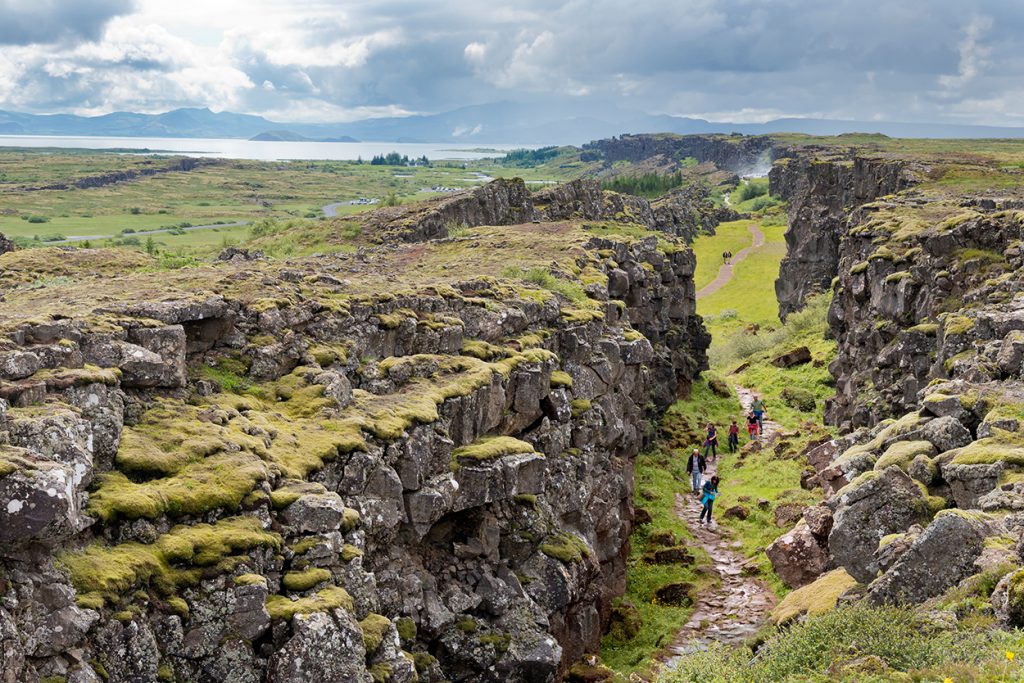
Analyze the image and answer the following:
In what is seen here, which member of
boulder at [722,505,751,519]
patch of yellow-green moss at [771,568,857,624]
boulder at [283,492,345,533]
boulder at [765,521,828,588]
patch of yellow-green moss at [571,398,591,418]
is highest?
boulder at [283,492,345,533]

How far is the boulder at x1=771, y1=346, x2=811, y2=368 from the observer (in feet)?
314

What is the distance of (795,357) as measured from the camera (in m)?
96.4

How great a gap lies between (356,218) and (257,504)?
67528mm

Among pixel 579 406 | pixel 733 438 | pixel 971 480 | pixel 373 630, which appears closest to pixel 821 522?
pixel 971 480

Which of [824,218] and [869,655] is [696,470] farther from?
[824,218]

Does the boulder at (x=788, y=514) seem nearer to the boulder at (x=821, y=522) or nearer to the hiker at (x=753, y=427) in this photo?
the boulder at (x=821, y=522)

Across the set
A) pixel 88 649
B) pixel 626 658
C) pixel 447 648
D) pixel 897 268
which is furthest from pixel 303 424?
pixel 897 268

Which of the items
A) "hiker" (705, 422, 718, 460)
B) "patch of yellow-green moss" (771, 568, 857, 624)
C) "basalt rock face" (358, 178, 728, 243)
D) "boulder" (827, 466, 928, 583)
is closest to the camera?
"boulder" (827, 466, 928, 583)

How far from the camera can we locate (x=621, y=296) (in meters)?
70.8

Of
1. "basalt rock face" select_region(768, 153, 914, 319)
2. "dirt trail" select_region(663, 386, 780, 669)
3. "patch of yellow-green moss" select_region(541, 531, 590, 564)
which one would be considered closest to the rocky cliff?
"dirt trail" select_region(663, 386, 780, 669)

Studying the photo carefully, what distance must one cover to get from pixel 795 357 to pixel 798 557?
58.2 meters

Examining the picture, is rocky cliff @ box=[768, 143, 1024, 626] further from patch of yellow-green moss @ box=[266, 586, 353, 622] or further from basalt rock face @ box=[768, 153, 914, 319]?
basalt rock face @ box=[768, 153, 914, 319]

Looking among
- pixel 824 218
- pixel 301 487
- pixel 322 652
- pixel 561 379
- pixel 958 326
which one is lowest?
pixel 322 652

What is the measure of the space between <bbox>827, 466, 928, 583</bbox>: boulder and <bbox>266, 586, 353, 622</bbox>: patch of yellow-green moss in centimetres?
1603
